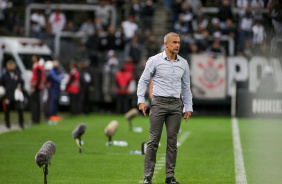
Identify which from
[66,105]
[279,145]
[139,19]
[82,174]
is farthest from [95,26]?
[82,174]

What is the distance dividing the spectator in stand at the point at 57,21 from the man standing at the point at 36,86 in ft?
37.9

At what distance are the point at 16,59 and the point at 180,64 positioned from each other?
21.8 metres

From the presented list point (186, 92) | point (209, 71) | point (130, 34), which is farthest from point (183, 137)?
point (130, 34)

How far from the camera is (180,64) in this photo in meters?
11.8

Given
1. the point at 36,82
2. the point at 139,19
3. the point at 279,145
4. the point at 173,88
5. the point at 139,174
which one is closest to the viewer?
the point at 173,88

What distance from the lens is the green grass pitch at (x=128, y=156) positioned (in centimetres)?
1296

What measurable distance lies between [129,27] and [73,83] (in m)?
5.90

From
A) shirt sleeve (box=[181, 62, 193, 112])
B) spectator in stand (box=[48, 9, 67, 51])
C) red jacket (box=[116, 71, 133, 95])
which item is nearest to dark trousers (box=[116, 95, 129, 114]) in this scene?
red jacket (box=[116, 71, 133, 95])

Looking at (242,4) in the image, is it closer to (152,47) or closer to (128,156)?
(152,47)

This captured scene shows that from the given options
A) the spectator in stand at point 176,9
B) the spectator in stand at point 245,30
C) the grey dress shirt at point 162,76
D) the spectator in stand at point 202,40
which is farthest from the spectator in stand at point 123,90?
the grey dress shirt at point 162,76

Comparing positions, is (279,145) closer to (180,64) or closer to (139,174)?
(139,174)

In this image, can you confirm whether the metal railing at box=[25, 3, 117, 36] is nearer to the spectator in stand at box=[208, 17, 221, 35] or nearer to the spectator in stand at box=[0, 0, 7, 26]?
the spectator in stand at box=[0, 0, 7, 26]

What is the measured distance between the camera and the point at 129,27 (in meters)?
36.4

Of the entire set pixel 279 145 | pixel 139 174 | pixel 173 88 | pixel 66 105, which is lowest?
pixel 66 105
